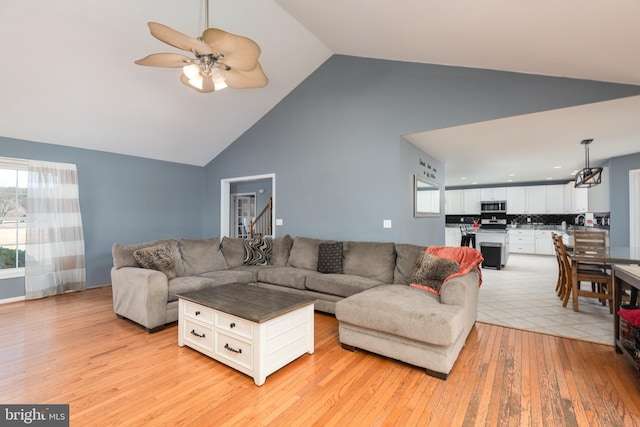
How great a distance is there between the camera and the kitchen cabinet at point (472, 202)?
31.9ft

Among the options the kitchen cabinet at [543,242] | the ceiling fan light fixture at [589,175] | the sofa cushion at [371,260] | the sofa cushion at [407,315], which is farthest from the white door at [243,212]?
the kitchen cabinet at [543,242]

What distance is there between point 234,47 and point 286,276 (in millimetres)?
2795

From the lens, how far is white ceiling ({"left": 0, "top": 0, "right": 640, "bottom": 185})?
2322mm

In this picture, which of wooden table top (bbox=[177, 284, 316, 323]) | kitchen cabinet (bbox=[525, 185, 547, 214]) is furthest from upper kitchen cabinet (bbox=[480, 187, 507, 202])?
wooden table top (bbox=[177, 284, 316, 323])

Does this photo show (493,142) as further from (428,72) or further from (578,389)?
(578,389)

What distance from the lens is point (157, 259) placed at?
354 cm

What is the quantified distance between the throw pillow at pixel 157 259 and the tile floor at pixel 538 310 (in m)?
3.83

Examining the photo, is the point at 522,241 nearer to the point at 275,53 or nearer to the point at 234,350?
the point at 275,53

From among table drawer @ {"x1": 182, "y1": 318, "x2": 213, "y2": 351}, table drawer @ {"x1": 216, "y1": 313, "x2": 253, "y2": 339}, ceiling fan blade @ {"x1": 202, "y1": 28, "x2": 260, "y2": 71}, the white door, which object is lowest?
table drawer @ {"x1": 182, "y1": 318, "x2": 213, "y2": 351}

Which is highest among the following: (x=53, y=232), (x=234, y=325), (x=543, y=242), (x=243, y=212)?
(x=243, y=212)

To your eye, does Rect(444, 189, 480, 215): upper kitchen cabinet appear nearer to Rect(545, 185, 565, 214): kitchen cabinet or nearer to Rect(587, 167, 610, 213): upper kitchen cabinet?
Rect(545, 185, 565, 214): kitchen cabinet

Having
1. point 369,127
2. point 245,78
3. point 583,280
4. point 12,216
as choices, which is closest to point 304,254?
point 369,127

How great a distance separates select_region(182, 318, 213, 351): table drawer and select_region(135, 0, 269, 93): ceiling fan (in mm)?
2214

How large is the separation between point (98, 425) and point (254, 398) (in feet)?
2.95
